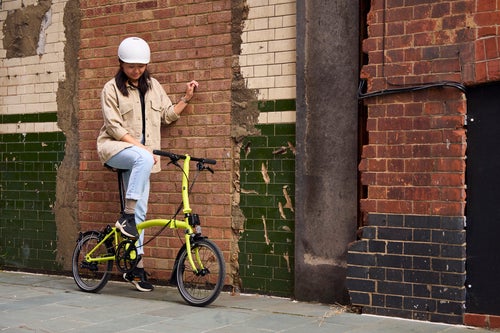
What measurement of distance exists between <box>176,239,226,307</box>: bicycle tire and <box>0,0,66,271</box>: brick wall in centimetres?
241

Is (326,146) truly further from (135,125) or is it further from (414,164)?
(135,125)

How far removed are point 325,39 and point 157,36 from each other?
1.96 meters

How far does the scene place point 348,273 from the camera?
6.48 metres

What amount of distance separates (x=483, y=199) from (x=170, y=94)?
3.41m

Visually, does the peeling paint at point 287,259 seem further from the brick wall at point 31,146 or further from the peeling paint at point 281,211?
the brick wall at point 31,146

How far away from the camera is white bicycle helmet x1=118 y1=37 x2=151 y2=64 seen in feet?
24.3

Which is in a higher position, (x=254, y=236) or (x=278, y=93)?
(x=278, y=93)

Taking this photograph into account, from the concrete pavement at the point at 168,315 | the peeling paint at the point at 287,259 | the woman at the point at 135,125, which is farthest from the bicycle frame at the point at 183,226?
the peeling paint at the point at 287,259

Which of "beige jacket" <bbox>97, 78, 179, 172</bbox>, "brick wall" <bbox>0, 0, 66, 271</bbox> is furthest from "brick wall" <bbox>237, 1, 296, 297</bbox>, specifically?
"brick wall" <bbox>0, 0, 66, 271</bbox>

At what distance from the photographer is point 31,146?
903 cm

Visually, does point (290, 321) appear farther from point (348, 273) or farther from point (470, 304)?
point (470, 304)

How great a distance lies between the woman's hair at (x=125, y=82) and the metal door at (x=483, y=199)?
318 cm

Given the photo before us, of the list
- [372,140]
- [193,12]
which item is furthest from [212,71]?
[372,140]

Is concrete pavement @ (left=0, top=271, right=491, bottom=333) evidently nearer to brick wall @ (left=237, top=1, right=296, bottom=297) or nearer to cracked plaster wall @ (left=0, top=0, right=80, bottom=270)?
brick wall @ (left=237, top=1, right=296, bottom=297)
